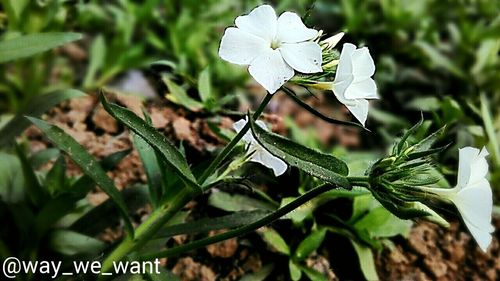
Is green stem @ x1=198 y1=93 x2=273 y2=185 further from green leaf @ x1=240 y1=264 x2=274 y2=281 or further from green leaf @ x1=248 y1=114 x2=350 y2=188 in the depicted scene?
green leaf @ x1=240 y1=264 x2=274 y2=281

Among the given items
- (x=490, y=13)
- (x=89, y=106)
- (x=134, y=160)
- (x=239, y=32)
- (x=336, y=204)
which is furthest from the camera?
(x=490, y=13)

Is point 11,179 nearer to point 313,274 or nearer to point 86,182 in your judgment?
point 86,182

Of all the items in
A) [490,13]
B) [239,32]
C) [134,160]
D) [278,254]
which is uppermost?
[490,13]

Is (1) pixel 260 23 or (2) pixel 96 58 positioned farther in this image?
(2) pixel 96 58

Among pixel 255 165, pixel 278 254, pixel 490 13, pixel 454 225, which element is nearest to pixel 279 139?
pixel 255 165

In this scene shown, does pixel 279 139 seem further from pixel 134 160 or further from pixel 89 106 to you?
pixel 89 106

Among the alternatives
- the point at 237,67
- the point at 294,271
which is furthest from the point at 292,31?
the point at 237,67
